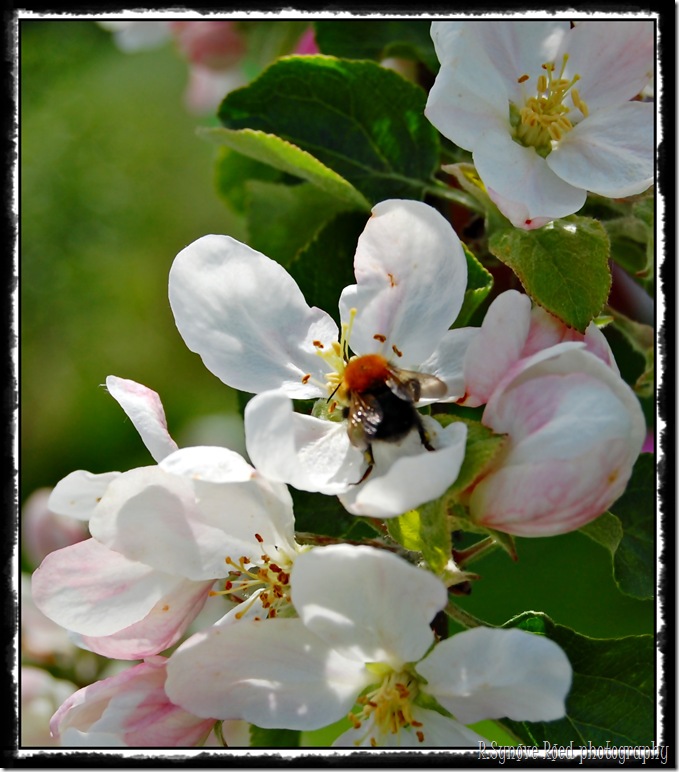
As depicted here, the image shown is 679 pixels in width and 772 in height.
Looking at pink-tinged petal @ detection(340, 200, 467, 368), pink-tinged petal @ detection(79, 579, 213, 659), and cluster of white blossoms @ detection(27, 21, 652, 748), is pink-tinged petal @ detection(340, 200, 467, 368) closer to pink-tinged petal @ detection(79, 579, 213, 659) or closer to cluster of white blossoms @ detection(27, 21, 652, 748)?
cluster of white blossoms @ detection(27, 21, 652, 748)

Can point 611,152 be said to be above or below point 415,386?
above

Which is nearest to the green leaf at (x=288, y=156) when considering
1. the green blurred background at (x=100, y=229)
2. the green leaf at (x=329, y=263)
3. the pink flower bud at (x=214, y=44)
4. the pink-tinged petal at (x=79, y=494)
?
the green leaf at (x=329, y=263)

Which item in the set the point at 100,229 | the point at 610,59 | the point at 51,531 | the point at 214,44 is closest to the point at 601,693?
the point at 610,59

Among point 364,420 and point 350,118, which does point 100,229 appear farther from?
point 364,420

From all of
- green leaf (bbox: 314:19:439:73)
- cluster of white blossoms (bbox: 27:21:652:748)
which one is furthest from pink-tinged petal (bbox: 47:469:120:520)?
green leaf (bbox: 314:19:439:73)

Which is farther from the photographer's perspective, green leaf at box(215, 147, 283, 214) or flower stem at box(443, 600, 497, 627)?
green leaf at box(215, 147, 283, 214)
